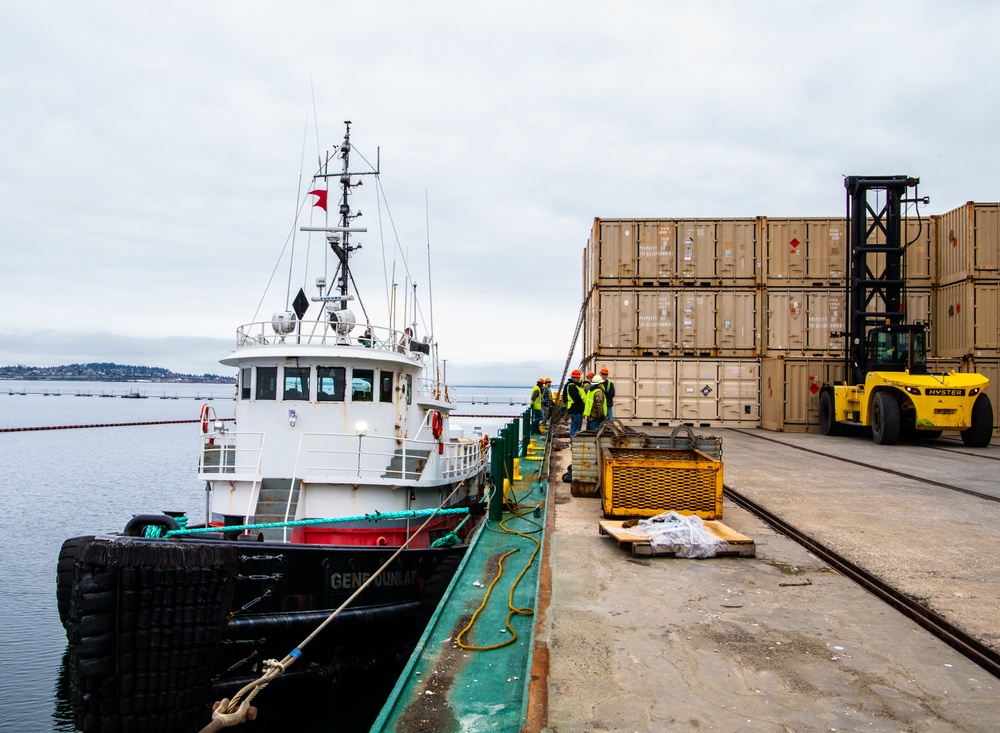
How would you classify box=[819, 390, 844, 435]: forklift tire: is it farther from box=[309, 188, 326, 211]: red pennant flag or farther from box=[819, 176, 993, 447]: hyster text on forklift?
box=[309, 188, 326, 211]: red pennant flag

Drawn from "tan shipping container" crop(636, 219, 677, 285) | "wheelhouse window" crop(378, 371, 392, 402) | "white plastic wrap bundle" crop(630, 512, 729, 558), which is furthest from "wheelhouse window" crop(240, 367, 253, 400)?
"tan shipping container" crop(636, 219, 677, 285)

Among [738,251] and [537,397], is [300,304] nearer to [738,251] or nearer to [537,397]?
[537,397]

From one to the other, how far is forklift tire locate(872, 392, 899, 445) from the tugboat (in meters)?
10.4

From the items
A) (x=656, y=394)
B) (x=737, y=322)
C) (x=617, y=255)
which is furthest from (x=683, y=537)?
(x=737, y=322)

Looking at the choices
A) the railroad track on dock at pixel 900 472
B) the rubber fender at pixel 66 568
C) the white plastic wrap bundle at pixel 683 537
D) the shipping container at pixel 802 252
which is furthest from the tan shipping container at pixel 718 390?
the rubber fender at pixel 66 568

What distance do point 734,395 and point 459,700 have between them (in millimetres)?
17926

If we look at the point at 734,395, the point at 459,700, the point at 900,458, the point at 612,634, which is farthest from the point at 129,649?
the point at 734,395

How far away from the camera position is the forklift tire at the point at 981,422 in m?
15.6

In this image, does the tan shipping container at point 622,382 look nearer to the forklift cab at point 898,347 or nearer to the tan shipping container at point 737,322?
the tan shipping container at point 737,322

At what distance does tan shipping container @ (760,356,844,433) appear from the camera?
65.8ft

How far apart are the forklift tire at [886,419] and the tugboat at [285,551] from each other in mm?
10397

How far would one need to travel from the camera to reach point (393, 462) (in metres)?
9.85

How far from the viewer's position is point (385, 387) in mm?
9898

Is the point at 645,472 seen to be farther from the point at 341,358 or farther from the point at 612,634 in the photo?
the point at 341,358
